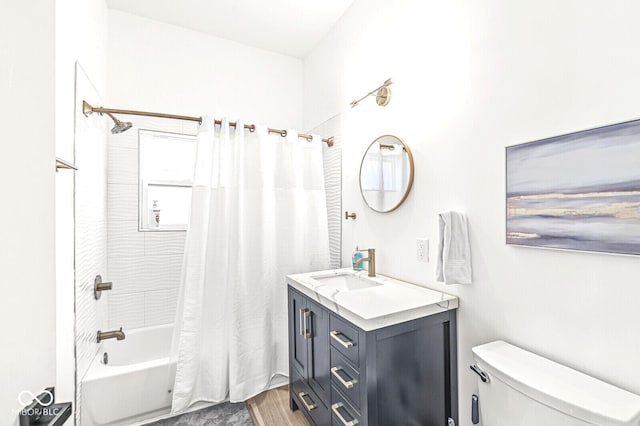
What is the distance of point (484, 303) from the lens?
1.21 meters

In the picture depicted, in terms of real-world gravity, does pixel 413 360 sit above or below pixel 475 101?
below

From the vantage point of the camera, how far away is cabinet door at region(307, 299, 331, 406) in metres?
1.40

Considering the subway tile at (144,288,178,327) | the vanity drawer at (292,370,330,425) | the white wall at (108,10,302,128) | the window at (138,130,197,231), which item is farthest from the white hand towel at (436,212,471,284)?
the subway tile at (144,288,178,327)

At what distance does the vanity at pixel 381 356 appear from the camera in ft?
3.66

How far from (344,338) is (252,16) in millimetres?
2363

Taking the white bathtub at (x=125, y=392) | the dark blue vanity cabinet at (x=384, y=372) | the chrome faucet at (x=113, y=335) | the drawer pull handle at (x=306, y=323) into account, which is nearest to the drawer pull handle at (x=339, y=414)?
the dark blue vanity cabinet at (x=384, y=372)

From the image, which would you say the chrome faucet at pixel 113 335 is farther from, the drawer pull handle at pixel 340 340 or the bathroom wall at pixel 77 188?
the drawer pull handle at pixel 340 340

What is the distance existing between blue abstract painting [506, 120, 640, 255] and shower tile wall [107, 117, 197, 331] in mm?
2376

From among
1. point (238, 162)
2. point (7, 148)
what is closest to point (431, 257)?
point (238, 162)

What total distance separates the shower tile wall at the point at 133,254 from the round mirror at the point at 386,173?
163 cm

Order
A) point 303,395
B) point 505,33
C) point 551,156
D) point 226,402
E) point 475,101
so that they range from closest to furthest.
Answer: point 551,156 → point 505,33 → point 475,101 → point 303,395 → point 226,402

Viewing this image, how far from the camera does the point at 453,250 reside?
124 centimetres

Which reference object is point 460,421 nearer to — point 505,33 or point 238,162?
point 505,33

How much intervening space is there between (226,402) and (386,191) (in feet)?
5.70
